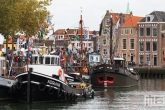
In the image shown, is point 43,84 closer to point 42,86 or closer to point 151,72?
point 42,86

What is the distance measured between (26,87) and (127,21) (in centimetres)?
8734

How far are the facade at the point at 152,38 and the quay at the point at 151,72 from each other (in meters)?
10.0

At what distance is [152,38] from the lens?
132 m

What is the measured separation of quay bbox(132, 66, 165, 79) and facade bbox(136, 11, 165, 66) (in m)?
10.0

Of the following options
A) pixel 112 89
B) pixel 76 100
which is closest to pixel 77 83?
pixel 76 100

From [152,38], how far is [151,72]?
13365 mm

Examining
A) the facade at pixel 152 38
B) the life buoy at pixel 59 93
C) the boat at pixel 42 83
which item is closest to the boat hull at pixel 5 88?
the boat at pixel 42 83

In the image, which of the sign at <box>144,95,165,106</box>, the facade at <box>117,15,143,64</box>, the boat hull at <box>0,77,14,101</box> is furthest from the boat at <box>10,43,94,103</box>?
the facade at <box>117,15,143,64</box>

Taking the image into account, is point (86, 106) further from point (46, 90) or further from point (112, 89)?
point (112, 89)

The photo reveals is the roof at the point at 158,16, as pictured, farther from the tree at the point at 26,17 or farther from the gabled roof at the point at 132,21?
the tree at the point at 26,17

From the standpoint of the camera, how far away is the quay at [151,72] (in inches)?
4697

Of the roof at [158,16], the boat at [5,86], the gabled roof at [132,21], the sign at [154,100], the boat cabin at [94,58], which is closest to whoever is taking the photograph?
→ the boat at [5,86]

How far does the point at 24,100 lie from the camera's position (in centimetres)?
5250

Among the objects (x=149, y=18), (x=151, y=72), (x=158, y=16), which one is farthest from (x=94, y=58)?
(x=158, y=16)
